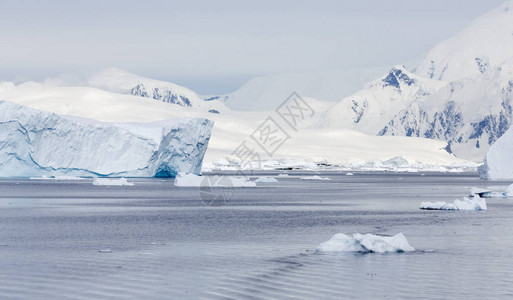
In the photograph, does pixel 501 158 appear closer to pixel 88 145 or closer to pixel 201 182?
pixel 201 182

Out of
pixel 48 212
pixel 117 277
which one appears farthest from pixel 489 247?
pixel 48 212

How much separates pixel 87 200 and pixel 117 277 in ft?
120

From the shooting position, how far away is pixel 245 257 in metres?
22.0

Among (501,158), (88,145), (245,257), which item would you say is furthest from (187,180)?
(245,257)

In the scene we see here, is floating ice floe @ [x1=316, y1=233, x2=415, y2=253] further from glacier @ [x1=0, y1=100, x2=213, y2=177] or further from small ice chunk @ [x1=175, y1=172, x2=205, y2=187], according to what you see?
glacier @ [x1=0, y1=100, x2=213, y2=177]

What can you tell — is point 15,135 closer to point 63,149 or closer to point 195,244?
point 63,149

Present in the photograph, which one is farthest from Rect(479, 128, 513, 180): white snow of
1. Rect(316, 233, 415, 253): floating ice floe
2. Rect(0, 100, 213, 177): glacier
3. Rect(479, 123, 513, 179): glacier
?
Rect(316, 233, 415, 253): floating ice floe

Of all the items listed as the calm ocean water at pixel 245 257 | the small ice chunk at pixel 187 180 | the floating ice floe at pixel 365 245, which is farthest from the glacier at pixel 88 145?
the floating ice floe at pixel 365 245

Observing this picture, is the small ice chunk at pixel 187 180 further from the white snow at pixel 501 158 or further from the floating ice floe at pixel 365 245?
the floating ice floe at pixel 365 245

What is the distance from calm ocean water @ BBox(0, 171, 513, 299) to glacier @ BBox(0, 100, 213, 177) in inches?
1506

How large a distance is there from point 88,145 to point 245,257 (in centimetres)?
6146

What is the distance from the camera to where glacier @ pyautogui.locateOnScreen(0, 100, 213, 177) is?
77562 millimetres

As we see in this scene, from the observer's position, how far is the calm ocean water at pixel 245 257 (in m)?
16.4

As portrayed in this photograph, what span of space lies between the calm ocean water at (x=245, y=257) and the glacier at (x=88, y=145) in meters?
38.2
